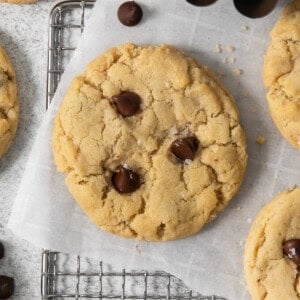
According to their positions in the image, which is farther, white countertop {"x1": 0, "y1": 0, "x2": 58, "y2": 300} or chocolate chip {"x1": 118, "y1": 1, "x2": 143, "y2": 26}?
white countertop {"x1": 0, "y1": 0, "x2": 58, "y2": 300}

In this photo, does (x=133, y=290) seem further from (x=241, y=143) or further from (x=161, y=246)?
(x=241, y=143)

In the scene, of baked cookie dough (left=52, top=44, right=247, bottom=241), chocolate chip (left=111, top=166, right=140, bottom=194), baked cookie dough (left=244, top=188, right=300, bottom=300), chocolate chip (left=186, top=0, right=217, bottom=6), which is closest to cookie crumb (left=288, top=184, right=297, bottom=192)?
baked cookie dough (left=244, top=188, right=300, bottom=300)

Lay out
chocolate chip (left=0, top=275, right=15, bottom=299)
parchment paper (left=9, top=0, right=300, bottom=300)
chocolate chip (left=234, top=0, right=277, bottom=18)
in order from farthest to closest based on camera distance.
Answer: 1. chocolate chip (left=0, top=275, right=15, bottom=299)
2. parchment paper (left=9, top=0, right=300, bottom=300)
3. chocolate chip (left=234, top=0, right=277, bottom=18)

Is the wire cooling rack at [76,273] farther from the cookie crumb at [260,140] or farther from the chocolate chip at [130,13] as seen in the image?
the cookie crumb at [260,140]

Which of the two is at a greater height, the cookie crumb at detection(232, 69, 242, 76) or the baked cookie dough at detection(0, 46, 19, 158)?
the cookie crumb at detection(232, 69, 242, 76)

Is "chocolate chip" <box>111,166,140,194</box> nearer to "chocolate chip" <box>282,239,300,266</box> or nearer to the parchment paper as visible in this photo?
the parchment paper

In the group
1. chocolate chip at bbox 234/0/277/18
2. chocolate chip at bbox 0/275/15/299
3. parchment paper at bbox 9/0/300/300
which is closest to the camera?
chocolate chip at bbox 234/0/277/18

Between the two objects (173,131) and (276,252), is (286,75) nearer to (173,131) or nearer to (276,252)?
(173,131)

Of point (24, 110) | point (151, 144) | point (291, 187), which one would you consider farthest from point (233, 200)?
point (24, 110)
